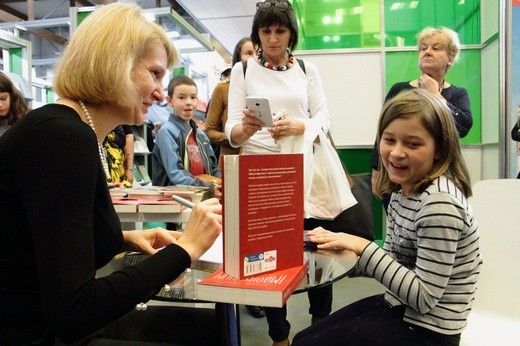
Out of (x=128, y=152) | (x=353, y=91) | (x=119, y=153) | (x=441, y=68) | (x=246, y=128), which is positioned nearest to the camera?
(x=246, y=128)

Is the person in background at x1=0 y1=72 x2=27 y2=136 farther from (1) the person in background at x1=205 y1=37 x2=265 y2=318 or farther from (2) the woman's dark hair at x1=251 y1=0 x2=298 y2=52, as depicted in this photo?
(2) the woman's dark hair at x1=251 y1=0 x2=298 y2=52

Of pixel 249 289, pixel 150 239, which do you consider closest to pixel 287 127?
pixel 150 239

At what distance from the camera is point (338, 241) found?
126 cm

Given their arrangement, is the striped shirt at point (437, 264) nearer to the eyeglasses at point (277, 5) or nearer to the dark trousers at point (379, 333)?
the dark trousers at point (379, 333)

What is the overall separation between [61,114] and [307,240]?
2.64 ft

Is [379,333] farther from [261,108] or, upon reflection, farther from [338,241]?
[261,108]

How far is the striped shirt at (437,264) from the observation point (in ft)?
3.48

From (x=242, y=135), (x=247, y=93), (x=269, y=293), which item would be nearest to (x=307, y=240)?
(x=269, y=293)

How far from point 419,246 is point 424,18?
325 centimetres

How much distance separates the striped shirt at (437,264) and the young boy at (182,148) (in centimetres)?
149

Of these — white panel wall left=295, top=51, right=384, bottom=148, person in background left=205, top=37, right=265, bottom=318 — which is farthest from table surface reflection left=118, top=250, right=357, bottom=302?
white panel wall left=295, top=51, right=384, bottom=148

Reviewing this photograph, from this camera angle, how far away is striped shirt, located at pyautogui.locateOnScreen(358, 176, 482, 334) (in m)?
1.06

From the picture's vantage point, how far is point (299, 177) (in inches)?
39.0

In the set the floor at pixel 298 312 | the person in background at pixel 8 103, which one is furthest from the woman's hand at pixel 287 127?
Answer: the person in background at pixel 8 103
